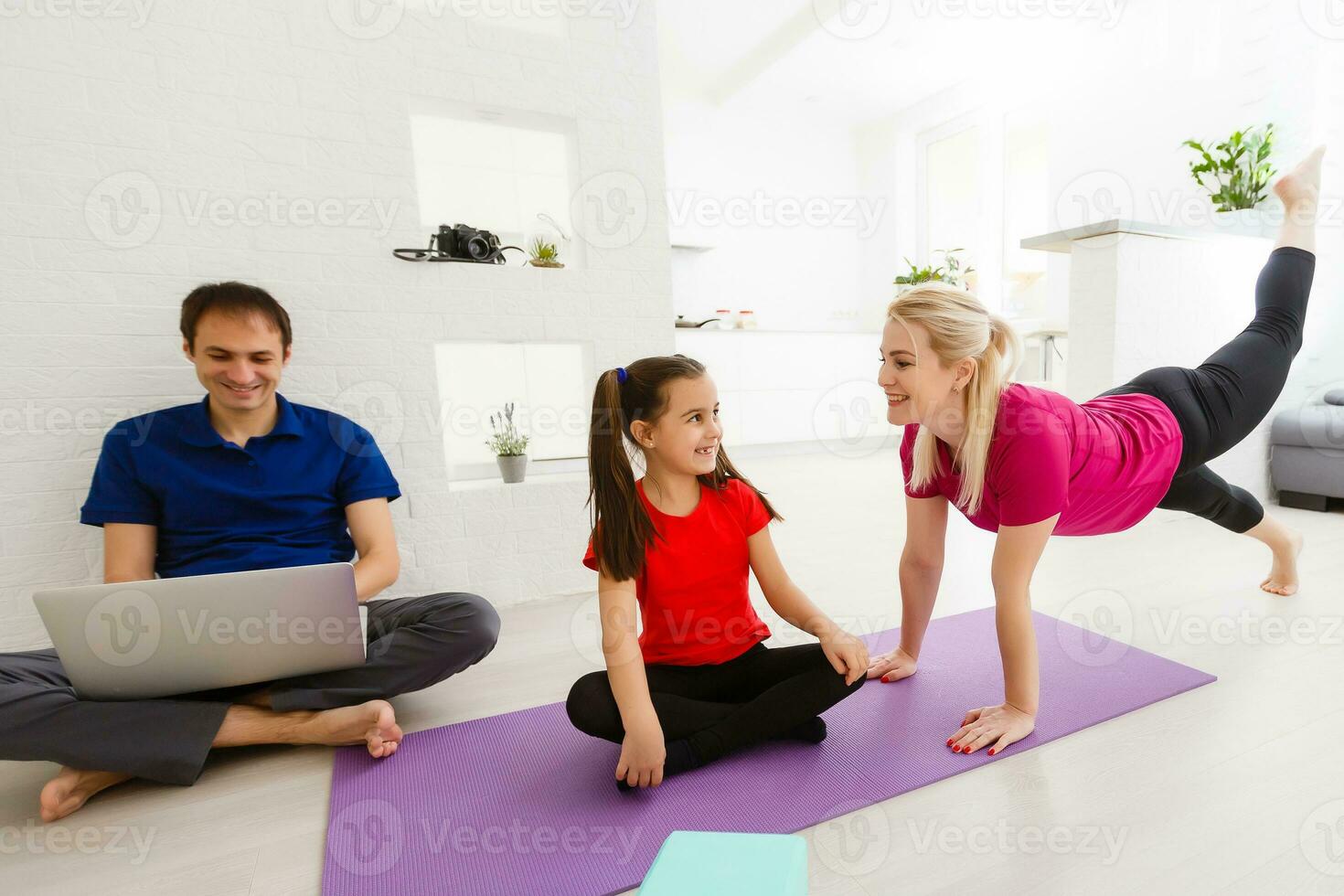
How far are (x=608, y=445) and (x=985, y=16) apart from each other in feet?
16.1

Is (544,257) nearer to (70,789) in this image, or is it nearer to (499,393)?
(499,393)

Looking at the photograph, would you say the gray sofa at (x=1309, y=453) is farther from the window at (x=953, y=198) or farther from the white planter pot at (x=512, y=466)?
the white planter pot at (x=512, y=466)

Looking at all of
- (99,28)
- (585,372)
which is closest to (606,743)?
(585,372)

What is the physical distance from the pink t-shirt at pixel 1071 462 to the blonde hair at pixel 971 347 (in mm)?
36

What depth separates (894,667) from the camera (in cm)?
144

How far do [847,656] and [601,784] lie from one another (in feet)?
1.52

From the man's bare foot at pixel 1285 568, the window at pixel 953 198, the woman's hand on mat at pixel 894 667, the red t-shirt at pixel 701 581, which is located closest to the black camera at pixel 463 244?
the red t-shirt at pixel 701 581

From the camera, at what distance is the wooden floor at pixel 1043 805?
0.88 m

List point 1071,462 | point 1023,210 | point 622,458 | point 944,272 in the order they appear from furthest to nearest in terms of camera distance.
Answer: point 944,272
point 1023,210
point 1071,462
point 622,458

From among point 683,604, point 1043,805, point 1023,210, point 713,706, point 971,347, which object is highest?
point 1023,210

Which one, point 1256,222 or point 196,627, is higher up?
point 1256,222

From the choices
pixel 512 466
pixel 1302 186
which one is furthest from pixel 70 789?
pixel 1302 186

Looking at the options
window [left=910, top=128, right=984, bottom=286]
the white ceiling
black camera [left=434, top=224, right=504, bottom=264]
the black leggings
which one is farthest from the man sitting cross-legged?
window [left=910, top=128, right=984, bottom=286]

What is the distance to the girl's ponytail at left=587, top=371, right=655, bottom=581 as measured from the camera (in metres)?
1.10
